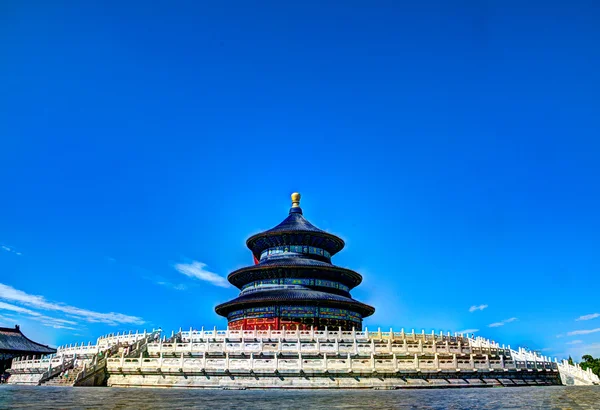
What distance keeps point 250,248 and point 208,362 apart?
90.1ft

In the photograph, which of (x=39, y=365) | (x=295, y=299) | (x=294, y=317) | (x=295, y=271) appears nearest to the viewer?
(x=39, y=365)

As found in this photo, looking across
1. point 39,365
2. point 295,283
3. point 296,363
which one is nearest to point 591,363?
point 295,283

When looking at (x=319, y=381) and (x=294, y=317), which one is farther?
(x=294, y=317)

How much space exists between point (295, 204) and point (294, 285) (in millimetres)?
14851

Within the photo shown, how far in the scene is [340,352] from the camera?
29359mm

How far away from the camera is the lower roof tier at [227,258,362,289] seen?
149 feet

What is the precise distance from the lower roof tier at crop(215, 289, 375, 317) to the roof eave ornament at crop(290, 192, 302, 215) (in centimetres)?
1501

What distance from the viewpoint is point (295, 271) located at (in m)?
46.4

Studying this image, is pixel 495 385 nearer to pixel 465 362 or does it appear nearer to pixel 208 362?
pixel 465 362

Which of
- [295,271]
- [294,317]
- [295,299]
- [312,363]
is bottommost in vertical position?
[312,363]

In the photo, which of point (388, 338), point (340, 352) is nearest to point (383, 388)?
point (340, 352)

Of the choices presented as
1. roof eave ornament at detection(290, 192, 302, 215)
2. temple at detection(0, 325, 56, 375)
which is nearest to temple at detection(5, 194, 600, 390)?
temple at detection(0, 325, 56, 375)

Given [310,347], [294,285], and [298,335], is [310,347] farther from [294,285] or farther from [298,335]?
[294,285]

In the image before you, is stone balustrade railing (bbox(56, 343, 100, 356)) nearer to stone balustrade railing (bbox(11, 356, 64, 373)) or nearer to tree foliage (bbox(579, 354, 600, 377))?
stone balustrade railing (bbox(11, 356, 64, 373))
